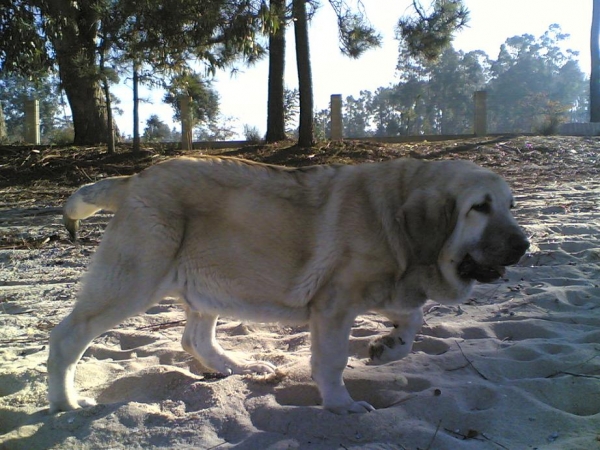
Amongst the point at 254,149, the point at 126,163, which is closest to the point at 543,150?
the point at 254,149

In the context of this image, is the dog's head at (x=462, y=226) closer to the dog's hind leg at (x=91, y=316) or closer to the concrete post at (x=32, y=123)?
the dog's hind leg at (x=91, y=316)

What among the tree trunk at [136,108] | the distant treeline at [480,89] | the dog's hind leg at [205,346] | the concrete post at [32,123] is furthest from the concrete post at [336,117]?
the distant treeline at [480,89]

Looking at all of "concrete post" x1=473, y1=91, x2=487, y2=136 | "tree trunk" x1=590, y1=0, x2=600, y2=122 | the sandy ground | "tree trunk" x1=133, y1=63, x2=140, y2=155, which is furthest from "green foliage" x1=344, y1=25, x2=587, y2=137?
the sandy ground

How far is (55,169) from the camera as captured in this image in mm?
13211

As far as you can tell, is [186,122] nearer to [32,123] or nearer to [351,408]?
[32,123]

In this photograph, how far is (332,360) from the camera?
3.36 m

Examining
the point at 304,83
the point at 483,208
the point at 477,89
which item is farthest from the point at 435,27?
the point at 477,89

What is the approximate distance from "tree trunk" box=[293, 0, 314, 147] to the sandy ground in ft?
34.4

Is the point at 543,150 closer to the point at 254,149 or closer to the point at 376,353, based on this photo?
the point at 254,149

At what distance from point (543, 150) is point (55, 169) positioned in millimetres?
13023

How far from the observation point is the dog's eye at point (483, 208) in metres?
3.44

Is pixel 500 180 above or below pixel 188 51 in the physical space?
below

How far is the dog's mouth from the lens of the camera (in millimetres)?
3510

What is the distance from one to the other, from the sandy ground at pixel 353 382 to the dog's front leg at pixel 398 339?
0.38ft
